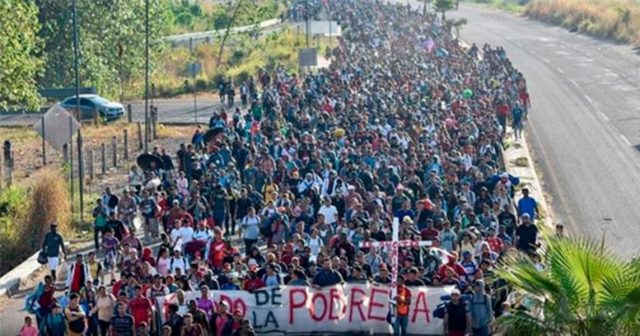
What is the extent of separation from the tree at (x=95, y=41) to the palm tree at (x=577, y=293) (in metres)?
43.0

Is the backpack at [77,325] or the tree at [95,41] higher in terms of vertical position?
the tree at [95,41]

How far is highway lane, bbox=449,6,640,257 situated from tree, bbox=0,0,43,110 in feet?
46.0

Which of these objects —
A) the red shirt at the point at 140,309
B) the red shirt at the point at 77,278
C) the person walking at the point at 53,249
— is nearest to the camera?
the red shirt at the point at 140,309

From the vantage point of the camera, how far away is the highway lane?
107ft

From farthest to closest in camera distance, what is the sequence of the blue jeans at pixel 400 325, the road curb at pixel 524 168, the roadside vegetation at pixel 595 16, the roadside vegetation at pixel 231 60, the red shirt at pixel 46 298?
the roadside vegetation at pixel 595 16 < the roadside vegetation at pixel 231 60 < the road curb at pixel 524 168 < the red shirt at pixel 46 298 < the blue jeans at pixel 400 325

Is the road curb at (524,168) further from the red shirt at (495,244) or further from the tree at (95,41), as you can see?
the tree at (95,41)

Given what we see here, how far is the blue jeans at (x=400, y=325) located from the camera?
67.4ft

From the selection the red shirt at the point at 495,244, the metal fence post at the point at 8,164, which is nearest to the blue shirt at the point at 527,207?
the red shirt at the point at 495,244

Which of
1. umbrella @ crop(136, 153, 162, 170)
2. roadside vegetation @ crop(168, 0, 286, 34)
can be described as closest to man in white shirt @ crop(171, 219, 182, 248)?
umbrella @ crop(136, 153, 162, 170)

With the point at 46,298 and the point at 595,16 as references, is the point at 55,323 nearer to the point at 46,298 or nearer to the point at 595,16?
the point at 46,298

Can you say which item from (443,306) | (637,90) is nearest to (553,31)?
(637,90)

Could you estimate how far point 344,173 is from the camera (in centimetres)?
2856

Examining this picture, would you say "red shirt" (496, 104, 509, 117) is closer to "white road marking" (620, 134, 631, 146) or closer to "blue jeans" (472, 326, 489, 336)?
"white road marking" (620, 134, 631, 146)

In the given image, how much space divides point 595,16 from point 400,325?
226 feet
